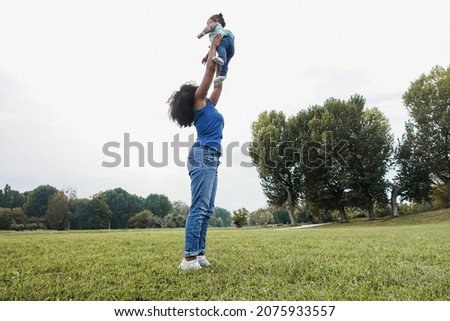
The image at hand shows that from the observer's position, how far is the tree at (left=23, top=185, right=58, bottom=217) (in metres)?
57.1

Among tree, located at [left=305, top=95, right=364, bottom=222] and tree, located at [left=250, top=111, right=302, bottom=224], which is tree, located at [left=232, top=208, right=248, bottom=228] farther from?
tree, located at [left=305, top=95, right=364, bottom=222]

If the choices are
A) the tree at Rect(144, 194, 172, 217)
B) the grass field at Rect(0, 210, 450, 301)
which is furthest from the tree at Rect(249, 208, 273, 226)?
the grass field at Rect(0, 210, 450, 301)

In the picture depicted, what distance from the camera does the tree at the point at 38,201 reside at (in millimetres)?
57125

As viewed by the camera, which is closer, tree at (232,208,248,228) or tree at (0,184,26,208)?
tree at (232,208,248,228)

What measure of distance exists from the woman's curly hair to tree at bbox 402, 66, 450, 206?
3494 cm

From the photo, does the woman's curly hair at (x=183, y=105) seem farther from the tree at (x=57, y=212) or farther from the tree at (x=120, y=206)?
the tree at (x=120, y=206)

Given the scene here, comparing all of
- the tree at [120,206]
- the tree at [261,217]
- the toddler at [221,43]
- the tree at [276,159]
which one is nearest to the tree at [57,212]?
the tree at [120,206]

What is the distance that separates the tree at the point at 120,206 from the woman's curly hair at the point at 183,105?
231 feet

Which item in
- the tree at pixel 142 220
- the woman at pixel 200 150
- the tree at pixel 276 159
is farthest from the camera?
the tree at pixel 142 220

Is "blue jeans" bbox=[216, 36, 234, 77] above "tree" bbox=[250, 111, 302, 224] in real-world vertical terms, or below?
below
